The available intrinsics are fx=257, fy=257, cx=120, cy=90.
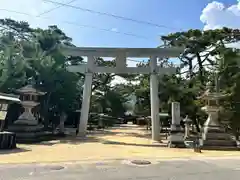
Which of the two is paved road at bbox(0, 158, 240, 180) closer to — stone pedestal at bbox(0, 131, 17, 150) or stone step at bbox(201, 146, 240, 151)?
stone pedestal at bbox(0, 131, 17, 150)

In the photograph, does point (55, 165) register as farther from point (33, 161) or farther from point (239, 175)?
point (239, 175)

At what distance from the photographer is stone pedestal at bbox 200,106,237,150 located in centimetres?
1476

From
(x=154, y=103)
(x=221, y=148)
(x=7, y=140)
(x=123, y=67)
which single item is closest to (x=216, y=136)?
(x=221, y=148)

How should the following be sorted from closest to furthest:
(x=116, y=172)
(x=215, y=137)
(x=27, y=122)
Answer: (x=116, y=172) < (x=215, y=137) < (x=27, y=122)

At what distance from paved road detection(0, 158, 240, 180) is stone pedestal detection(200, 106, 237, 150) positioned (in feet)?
21.3

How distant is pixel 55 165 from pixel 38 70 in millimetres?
11516

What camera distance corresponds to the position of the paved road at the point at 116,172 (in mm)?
6594

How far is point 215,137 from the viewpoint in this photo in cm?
1503

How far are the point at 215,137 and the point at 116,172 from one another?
9692 millimetres

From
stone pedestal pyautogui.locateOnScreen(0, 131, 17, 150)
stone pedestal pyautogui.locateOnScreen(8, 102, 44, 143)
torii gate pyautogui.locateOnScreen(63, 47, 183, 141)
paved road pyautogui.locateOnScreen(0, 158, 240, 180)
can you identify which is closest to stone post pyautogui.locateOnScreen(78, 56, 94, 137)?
torii gate pyautogui.locateOnScreen(63, 47, 183, 141)

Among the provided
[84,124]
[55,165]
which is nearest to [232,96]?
[84,124]

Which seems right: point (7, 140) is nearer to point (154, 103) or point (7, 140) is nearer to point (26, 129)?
point (26, 129)

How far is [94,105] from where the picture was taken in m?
34.9

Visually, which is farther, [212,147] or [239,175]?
[212,147]
